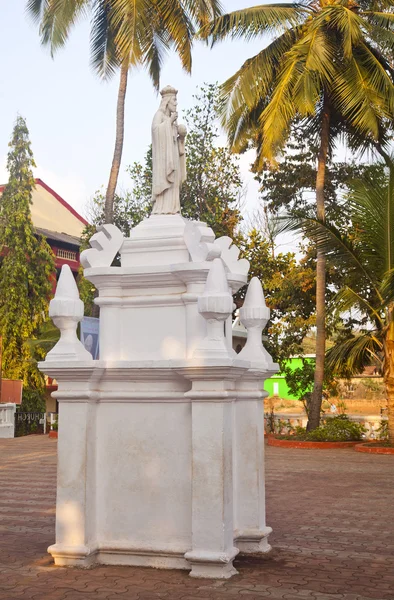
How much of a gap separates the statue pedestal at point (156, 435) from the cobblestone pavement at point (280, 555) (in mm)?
261

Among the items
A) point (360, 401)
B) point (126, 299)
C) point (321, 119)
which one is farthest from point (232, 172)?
point (126, 299)

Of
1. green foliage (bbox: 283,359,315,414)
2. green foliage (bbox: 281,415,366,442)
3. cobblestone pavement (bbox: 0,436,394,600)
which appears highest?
green foliage (bbox: 283,359,315,414)

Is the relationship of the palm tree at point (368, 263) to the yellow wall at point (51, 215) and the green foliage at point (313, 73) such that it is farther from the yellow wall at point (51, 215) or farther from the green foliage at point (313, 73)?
the yellow wall at point (51, 215)

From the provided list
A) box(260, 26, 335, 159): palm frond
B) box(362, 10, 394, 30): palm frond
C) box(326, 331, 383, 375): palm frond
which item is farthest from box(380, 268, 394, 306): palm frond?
box(362, 10, 394, 30): palm frond

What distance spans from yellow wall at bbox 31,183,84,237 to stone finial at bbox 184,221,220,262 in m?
28.6

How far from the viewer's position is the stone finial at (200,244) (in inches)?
247

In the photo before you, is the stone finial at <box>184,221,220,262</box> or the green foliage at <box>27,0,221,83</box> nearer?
the stone finial at <box>184,221,220,262</box>

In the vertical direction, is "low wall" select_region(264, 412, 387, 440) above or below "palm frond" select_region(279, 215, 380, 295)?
below

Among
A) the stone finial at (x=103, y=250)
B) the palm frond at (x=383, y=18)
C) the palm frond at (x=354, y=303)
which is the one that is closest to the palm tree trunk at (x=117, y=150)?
the palm frond at (x=354, y=303)

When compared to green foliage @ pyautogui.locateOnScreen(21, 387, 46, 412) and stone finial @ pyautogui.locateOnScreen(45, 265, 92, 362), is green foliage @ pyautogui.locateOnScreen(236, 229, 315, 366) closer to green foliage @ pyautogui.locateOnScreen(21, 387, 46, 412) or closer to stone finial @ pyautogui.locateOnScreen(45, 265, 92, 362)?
green foliage @ pyautogui.locateOnScreen(21, 387, 46, 412)

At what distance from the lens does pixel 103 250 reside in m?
6.61

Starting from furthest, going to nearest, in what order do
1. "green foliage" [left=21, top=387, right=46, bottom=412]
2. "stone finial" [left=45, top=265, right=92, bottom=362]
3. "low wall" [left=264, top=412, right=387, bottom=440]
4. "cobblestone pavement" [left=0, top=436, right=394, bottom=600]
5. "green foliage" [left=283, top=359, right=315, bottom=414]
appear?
1. "green foliage" [left=21, top=387, right=46, bottom=412]
2. "green foliage" [left=283, top=359, right=315, bottom=414]
3. "low wall" [left=264, top=412, right=387, bottom=440]
4. "stone finial" [left=45, top=265, right=92, bottom=362]
5. "cobblestone pavement" [left=0, top=436, right=394, bottom=600]

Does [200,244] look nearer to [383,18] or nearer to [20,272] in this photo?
[383,18]

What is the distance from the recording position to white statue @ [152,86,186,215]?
6965 mm
